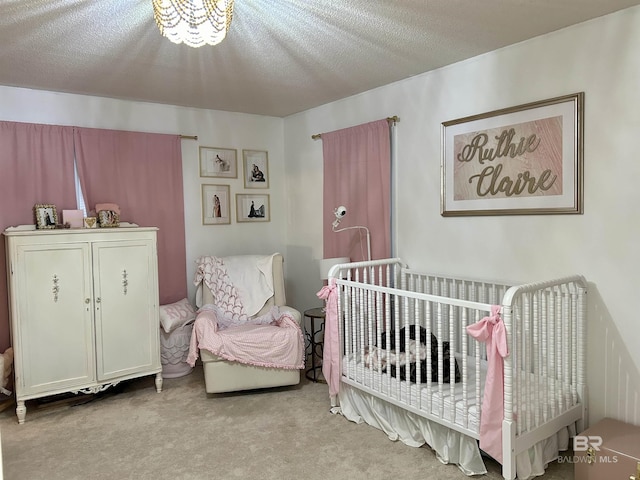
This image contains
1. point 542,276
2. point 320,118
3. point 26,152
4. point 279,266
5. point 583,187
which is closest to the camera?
point 583,187

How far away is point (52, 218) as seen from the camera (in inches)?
138

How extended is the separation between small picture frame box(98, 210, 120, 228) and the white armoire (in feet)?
0.70

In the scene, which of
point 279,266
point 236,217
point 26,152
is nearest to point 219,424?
point 279,266

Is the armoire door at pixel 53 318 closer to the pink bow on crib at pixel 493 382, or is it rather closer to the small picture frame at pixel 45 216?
the small picture frame at pixel 45 216

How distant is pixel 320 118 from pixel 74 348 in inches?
106

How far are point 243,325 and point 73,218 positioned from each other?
4.87 ft

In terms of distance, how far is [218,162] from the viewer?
4496mm

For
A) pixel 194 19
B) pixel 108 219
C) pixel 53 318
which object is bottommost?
pixel 53 318

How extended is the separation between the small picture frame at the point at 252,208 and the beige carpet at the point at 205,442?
5.75 feet

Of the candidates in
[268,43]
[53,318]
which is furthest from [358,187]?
[53,318]

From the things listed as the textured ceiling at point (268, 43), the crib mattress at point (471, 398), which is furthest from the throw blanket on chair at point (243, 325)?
the textured ceiling at point (268, 43)

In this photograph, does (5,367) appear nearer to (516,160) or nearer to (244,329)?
(244,329)

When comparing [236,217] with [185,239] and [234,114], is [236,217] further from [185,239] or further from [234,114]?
[234,114]

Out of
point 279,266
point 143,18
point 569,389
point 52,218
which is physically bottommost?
point 569,389
